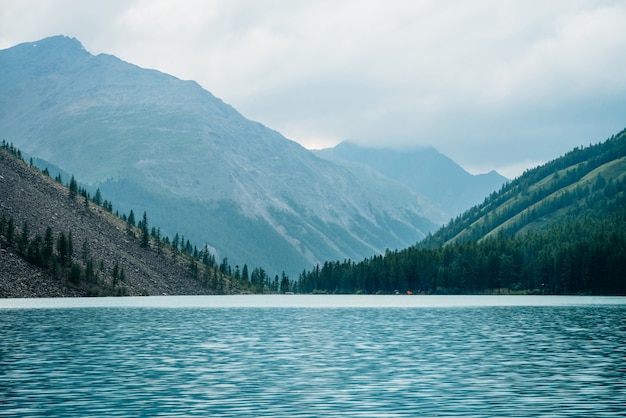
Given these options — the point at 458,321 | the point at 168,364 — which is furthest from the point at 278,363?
the point at 458,321

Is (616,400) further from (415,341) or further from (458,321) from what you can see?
(458,321)

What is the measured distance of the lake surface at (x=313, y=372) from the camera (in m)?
43.3

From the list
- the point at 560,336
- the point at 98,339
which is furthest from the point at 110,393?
the point at 560,336

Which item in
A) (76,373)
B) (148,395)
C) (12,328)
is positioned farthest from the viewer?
(12,328)

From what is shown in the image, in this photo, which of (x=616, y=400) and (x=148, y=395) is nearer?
(x=616, y=400)

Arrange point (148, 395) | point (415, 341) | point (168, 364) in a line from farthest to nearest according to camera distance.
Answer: point (415, 341), point (168, 364), point (148, 395)

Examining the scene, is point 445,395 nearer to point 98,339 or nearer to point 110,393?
point 110,393

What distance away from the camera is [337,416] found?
133ft

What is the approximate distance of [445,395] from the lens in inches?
1864

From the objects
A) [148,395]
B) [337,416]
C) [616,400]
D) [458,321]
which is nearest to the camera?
[337,416]

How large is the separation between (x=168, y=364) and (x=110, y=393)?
15168 millimetres

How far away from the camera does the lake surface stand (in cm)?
4331

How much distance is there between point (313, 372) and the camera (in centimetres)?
5850

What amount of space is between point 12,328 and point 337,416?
242 feet
